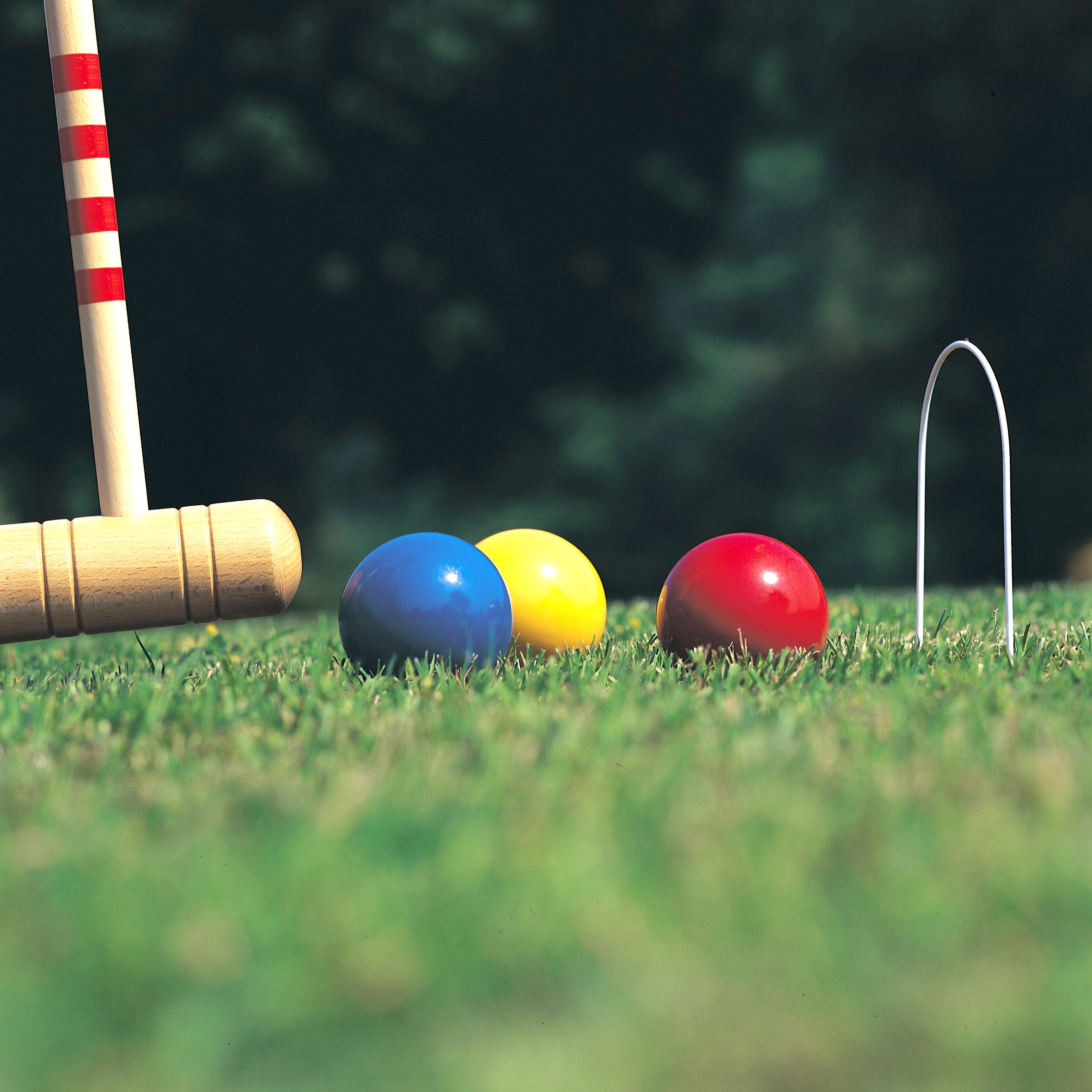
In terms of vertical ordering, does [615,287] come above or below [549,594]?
above

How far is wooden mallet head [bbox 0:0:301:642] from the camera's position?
3.42 m

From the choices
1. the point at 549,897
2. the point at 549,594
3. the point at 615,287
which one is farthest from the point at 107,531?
the point at 615,287

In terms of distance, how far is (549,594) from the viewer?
4023 millimetres

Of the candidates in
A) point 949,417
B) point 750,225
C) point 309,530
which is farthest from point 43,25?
point 949,417

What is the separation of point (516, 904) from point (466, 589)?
1914mm

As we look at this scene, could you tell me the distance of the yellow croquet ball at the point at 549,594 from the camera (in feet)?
13.2

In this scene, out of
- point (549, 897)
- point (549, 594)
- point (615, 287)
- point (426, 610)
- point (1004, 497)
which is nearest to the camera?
point (549, 897)

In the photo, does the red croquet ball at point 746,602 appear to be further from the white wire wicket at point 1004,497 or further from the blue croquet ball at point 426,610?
the blue croquet ball at point 426,610

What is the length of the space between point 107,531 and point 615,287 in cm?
691

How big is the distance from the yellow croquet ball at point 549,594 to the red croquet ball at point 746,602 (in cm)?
35

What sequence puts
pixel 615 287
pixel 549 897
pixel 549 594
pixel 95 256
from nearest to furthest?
pixel 549 897
pixel 95 256
pixel 549 594
pixel 615 287

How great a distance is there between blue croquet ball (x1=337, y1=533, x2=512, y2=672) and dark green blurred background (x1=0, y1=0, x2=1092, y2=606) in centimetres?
598

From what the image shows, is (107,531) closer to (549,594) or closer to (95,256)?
(95,256)

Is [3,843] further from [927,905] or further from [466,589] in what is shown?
[466,589]
